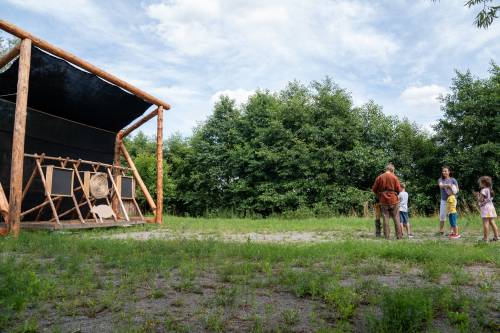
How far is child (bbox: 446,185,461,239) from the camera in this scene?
8789 mm

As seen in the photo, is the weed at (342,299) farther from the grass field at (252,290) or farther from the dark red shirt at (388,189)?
the dark red shirt at (388,189)

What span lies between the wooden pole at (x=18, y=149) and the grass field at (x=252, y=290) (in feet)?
8.39

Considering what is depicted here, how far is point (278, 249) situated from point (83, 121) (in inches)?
376

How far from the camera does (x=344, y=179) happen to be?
2395 centimetres

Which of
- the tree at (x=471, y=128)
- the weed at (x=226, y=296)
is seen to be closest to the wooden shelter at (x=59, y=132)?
the weed at (x=226, y=296)

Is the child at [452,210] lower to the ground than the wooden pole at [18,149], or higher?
lower

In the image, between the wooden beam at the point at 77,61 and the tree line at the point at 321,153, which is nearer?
the wooden beam at the point at 77,61

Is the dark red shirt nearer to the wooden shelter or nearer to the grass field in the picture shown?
the grass field

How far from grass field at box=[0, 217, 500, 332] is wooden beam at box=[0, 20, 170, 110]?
5105mm

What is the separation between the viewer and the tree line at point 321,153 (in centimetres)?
2209

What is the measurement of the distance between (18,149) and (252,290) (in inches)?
268

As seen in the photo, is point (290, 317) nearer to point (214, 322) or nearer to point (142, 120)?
point (214, 322)

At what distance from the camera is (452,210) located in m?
9.03

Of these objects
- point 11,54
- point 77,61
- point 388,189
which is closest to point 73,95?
point 77,61
